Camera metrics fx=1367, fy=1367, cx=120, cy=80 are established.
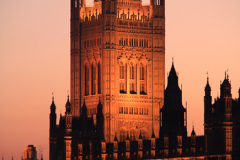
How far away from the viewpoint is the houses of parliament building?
158 metres

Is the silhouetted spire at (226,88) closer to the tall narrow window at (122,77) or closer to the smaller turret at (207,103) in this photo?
the smaller turret at (207,103)

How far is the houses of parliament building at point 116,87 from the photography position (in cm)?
15750

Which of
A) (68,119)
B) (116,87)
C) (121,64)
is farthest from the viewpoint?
(121,64)

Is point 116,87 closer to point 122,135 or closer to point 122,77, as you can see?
point 122,77

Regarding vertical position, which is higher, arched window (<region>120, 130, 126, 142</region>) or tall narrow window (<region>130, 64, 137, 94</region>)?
tall narrow window (<region>130, 64, 137, 94</region>)

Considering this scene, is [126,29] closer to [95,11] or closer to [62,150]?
[95,11]

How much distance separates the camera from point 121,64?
166625mm

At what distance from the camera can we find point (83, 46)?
16950 centimetres

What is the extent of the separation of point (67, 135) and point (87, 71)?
13.5 metres

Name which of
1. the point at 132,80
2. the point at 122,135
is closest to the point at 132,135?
the point at 122,135

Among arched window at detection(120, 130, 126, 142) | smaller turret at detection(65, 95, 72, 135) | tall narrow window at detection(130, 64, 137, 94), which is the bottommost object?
arched window at detection(120, 130, 126, 142)

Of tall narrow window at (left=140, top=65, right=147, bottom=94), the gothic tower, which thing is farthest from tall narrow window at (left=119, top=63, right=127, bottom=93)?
the gothic tower

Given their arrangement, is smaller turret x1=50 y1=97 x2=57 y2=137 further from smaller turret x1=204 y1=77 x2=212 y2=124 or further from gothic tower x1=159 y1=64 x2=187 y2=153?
smaller turret x1=204 y1=77 x2=212 y2=124

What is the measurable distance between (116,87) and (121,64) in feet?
10.1
